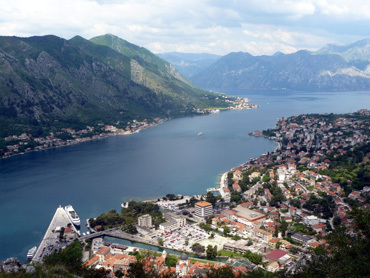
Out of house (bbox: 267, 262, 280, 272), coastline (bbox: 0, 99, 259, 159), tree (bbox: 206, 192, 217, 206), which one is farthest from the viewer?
coastline (bbox: 0, 99, 259, 159)

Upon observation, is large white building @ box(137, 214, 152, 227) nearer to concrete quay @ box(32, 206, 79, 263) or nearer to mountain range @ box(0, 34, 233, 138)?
concrete quay @ box(32, 206, 79, 263)

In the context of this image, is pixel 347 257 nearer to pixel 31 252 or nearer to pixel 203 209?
pixel 203 209

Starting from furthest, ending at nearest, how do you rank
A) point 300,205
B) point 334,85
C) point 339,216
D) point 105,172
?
1. point 334,85
2. point 105,172
3. point 300,205
4. point 339,216

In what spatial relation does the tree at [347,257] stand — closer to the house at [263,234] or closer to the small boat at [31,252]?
the house at [263,234]

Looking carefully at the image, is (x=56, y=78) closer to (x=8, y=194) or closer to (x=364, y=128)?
(x=8, y=194)

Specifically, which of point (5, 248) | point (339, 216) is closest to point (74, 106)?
point (5, 248)

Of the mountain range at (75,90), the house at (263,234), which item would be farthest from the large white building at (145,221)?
the mountain range at (75,90)

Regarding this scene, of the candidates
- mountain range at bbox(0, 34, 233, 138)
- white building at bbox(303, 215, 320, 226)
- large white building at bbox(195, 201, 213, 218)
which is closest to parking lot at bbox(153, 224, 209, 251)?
large white building at bbox(195, 201, 213, 218)
